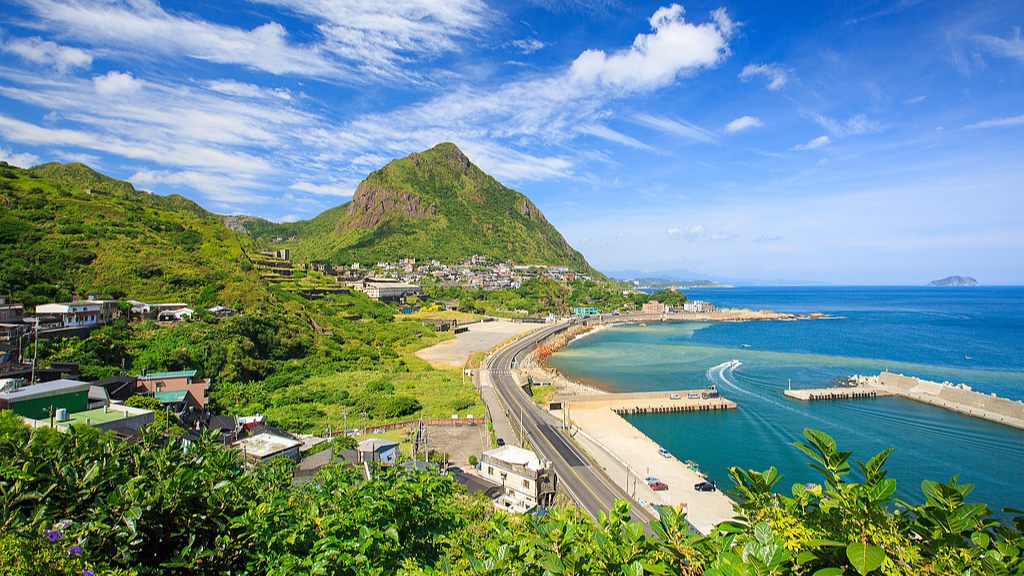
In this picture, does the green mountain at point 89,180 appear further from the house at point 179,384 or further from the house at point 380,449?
the house at point 380,449

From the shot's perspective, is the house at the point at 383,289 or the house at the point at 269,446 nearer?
the house at the point at 269,446

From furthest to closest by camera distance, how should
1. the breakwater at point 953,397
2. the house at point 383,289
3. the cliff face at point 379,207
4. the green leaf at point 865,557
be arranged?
the cliff face at point 379,207 < the house at point 383,289 < the breakwater at point 953,397 < the green leaf at point 865,557

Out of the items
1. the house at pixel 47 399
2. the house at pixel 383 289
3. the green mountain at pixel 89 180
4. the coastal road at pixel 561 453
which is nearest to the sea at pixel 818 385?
the coastal road at pixel 561 453

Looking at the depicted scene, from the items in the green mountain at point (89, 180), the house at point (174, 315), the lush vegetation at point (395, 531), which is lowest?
the house at point (174, 315)

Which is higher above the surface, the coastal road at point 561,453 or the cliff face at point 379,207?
the cliff face at point 379,207

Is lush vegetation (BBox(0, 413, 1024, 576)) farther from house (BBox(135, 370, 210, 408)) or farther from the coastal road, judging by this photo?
house (BBox(135, 370, 210, 408))

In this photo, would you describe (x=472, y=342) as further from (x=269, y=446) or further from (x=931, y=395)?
(x=931, y=395)

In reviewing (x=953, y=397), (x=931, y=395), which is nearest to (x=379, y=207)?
(x=931, y=395)
